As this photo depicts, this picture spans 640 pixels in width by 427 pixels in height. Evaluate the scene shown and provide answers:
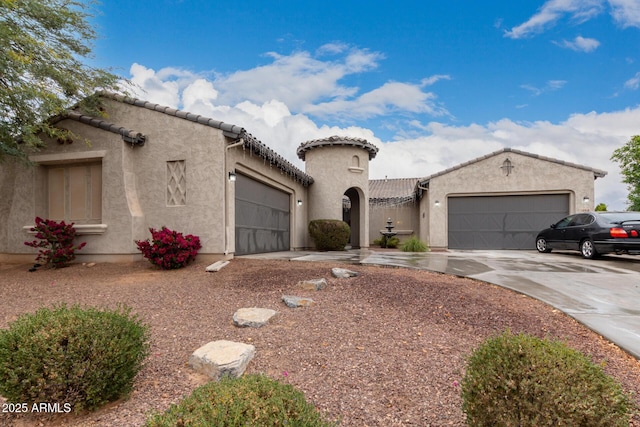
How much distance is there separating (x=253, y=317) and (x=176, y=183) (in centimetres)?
→ 620

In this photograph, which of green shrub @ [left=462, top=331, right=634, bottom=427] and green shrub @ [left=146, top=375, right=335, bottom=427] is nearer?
green shrub @ [left=146, top=375, right=335, bottom=427]

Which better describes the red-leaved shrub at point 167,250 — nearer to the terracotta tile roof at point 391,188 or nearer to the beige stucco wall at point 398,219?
the beige stucco wall at point 398,219

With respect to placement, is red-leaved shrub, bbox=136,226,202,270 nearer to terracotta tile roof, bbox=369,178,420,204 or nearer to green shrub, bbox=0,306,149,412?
green shrub, bbox=0,306,149,412

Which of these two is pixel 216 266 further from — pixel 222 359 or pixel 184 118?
pixel 222 359

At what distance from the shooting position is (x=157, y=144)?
919 cm

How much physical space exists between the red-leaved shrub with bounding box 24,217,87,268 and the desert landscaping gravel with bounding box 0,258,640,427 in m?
1.63

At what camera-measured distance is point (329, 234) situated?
44.1 ft

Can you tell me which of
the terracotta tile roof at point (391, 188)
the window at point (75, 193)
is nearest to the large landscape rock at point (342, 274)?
the window at point (75, 193)

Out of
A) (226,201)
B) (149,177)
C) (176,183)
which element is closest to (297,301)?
(226,201)

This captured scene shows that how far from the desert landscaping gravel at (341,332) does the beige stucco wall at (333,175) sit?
8483mm

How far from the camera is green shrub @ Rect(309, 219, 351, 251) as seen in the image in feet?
44.1

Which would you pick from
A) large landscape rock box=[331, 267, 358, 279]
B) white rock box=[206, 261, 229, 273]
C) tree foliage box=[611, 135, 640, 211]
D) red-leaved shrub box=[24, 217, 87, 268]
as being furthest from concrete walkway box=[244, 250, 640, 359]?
tree foliage box=[611, 135, 640, 211]

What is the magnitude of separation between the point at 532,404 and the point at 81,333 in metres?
2.81

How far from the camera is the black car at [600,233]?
9055mm
